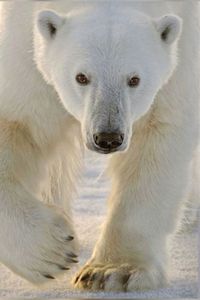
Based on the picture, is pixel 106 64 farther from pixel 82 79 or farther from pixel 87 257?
pixel 87 257

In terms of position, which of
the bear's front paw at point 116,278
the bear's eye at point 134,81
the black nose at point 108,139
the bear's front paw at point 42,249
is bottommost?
the bear's front paw at point 116,278

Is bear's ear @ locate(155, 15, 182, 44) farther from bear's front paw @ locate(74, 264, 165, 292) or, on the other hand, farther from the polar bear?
bear's front paw @ locate(74, 264, 165, 292)

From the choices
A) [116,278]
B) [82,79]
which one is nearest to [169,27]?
[82,79]

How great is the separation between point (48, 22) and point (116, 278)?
39.4 inches

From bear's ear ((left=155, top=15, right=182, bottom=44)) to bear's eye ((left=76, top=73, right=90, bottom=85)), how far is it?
357mm

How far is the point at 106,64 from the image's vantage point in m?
4.43

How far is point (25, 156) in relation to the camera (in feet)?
16.1

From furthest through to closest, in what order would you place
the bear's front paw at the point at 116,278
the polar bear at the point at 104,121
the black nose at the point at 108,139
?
the bear's front paw at the point at 116,278 < the polar bear at the point at 104,121 < the black nose at the point at 108,139

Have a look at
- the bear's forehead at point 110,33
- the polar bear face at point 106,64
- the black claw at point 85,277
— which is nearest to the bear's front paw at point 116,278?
the black claw at point 85,277

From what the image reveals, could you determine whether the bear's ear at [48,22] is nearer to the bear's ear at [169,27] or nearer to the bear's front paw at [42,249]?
the bear's ear at [169,27]

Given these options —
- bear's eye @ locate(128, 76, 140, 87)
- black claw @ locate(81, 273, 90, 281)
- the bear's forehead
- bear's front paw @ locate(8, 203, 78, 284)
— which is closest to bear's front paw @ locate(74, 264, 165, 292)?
black claw @ locate(81, 273, 90, 281)

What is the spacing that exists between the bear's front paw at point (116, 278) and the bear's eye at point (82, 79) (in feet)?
2.50

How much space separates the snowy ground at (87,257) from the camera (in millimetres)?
4758

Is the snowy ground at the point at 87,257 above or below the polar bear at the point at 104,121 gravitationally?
below
